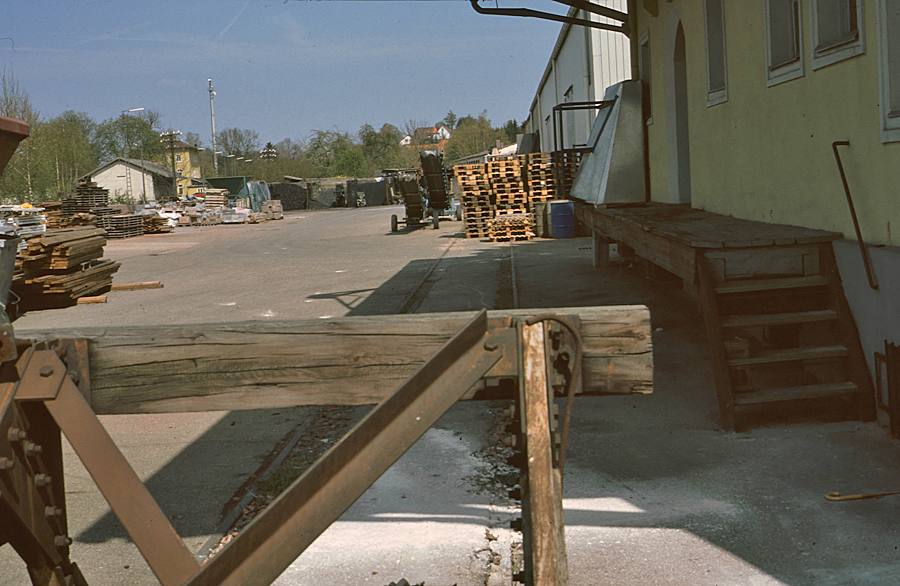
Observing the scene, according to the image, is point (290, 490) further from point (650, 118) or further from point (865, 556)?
point (650, 118)

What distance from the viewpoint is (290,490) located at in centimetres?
180

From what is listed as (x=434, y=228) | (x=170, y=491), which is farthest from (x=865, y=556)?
(x=434, y=228)

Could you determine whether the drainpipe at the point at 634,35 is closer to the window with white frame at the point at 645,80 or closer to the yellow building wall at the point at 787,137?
the window with white frame at the point at 645,80

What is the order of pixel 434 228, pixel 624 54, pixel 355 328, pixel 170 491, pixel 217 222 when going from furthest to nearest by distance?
pixel 217 222
pixel 434 228
pixel 624 54
pixel 170 491
pixel 355 328

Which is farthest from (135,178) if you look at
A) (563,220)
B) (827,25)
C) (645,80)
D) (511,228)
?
(827,25)

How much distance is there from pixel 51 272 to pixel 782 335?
1158cm

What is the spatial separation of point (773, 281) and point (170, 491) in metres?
4.10

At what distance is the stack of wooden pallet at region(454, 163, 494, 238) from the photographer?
2322 cm

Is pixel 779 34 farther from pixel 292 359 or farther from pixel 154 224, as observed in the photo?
pixel 154 224

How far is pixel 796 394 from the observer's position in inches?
215

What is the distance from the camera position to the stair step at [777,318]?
5.61 metres

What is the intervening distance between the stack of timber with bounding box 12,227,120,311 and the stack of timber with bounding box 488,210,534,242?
10673 millimetres

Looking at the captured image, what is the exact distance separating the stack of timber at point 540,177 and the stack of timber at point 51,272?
1222 cm

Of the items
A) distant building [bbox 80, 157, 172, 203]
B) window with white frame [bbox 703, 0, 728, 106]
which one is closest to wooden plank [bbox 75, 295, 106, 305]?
window with white frame [bbox 703, 0, 728, 106]
